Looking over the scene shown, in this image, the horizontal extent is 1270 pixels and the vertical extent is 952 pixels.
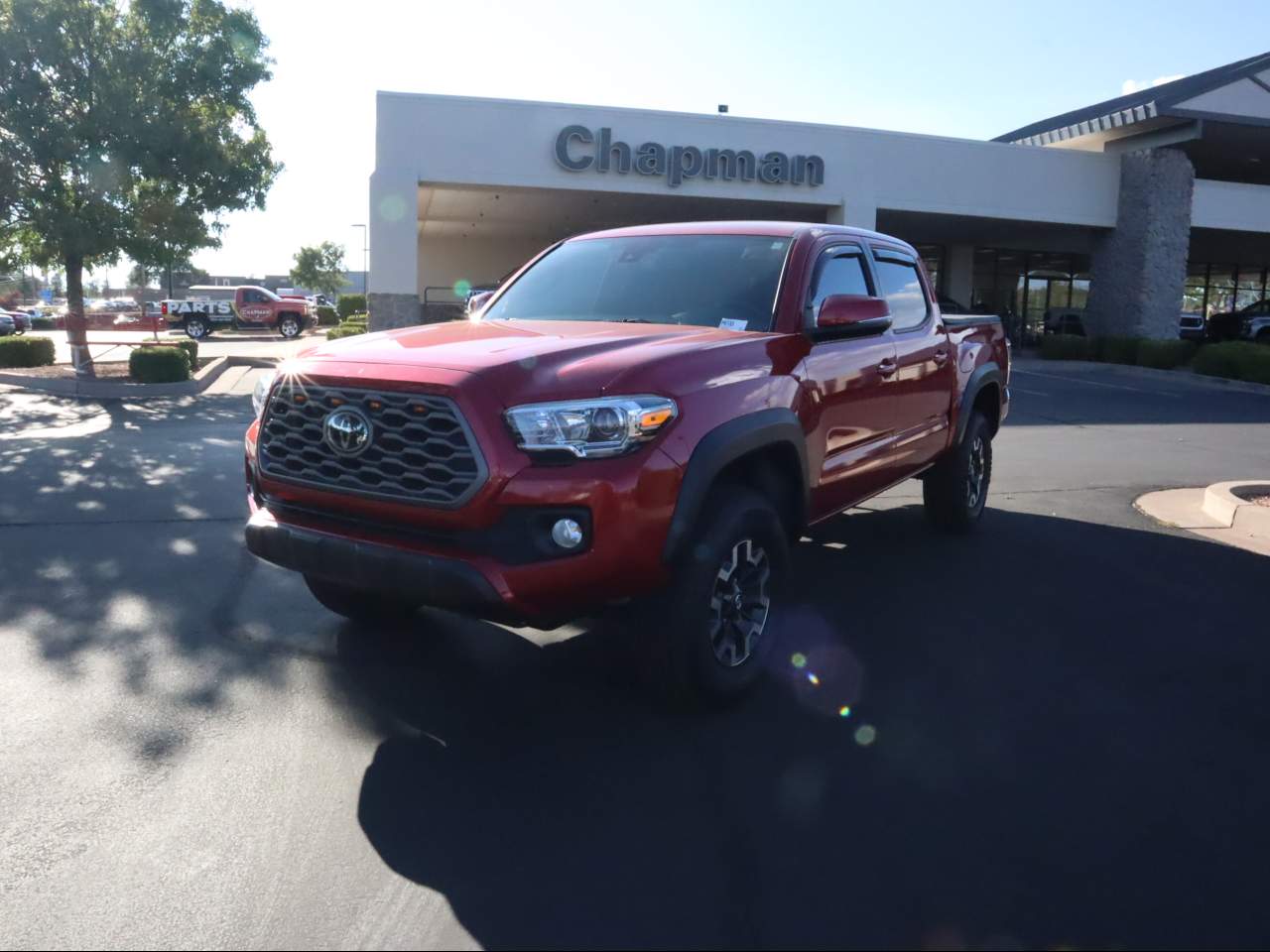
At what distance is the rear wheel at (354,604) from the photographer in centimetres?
513

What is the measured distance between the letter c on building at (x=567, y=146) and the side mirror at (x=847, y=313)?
19896 millimetres

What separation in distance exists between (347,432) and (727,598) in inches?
61.8

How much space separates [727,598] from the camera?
4426 millimetres

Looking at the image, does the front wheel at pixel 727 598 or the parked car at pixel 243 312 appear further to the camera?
the parked car at pixel 243 312

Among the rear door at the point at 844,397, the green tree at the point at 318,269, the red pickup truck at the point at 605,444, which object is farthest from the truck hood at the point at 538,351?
the green tree at the point at 318,269

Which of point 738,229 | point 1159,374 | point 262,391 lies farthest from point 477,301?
point 1159,374

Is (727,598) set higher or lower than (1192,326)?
lower

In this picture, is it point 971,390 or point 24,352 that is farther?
point 24,352

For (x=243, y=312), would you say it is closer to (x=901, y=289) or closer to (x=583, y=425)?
(x=901, y=289)

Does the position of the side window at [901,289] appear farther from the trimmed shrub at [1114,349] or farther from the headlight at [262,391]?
the trimmed shrub at [1114,349]

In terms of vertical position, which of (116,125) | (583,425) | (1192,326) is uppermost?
(116,125)

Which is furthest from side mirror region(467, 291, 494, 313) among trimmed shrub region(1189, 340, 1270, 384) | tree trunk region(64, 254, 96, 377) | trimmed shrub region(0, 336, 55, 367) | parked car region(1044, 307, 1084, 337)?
parked car region(1044, 307, 1084, 337)

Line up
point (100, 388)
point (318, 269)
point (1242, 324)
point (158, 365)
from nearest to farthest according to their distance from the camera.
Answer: point (100, 388) < point (158, 365) < point (1242, 324) < point (318, 269)

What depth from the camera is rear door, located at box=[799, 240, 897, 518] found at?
5.05 meters
